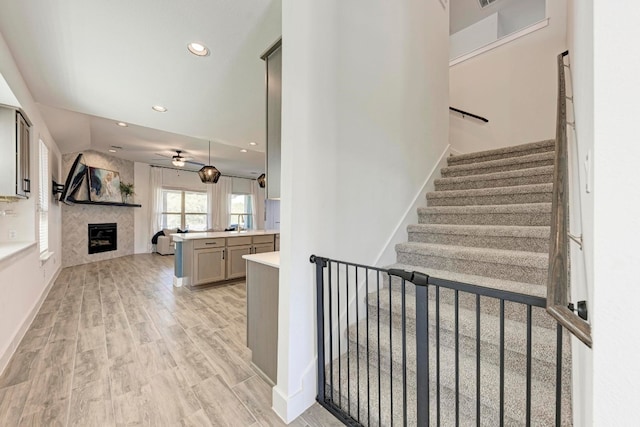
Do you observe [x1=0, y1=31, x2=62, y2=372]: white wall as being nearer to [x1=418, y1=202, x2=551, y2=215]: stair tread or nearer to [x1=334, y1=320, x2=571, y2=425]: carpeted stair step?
[x1=334, y1=320, x2=571, y2=425]: carpeted stair step

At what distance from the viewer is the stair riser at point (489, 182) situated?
2.36 meters

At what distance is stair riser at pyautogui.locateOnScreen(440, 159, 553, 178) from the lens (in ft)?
8.32

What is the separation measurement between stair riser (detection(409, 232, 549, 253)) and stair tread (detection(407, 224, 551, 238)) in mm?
31

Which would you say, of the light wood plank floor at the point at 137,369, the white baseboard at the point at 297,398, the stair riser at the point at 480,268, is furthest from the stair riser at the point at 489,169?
the light wood plank floor at the point at 137,369

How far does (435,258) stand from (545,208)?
88 cm

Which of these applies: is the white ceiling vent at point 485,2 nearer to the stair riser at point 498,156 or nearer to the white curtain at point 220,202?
the stair riser at point 498,156

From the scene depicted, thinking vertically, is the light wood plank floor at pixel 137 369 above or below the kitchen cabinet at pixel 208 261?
below

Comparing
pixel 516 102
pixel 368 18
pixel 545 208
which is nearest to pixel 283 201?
pixel 368 18

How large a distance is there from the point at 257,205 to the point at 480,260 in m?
9.69

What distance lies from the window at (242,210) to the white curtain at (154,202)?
2490 mm

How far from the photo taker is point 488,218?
90.2 inches

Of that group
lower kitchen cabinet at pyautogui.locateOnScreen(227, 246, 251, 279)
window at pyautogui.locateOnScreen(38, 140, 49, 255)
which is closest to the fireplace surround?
window at pyautogui.locateOnScreen(38, 140, 49, 255)

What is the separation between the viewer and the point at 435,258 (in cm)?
217
